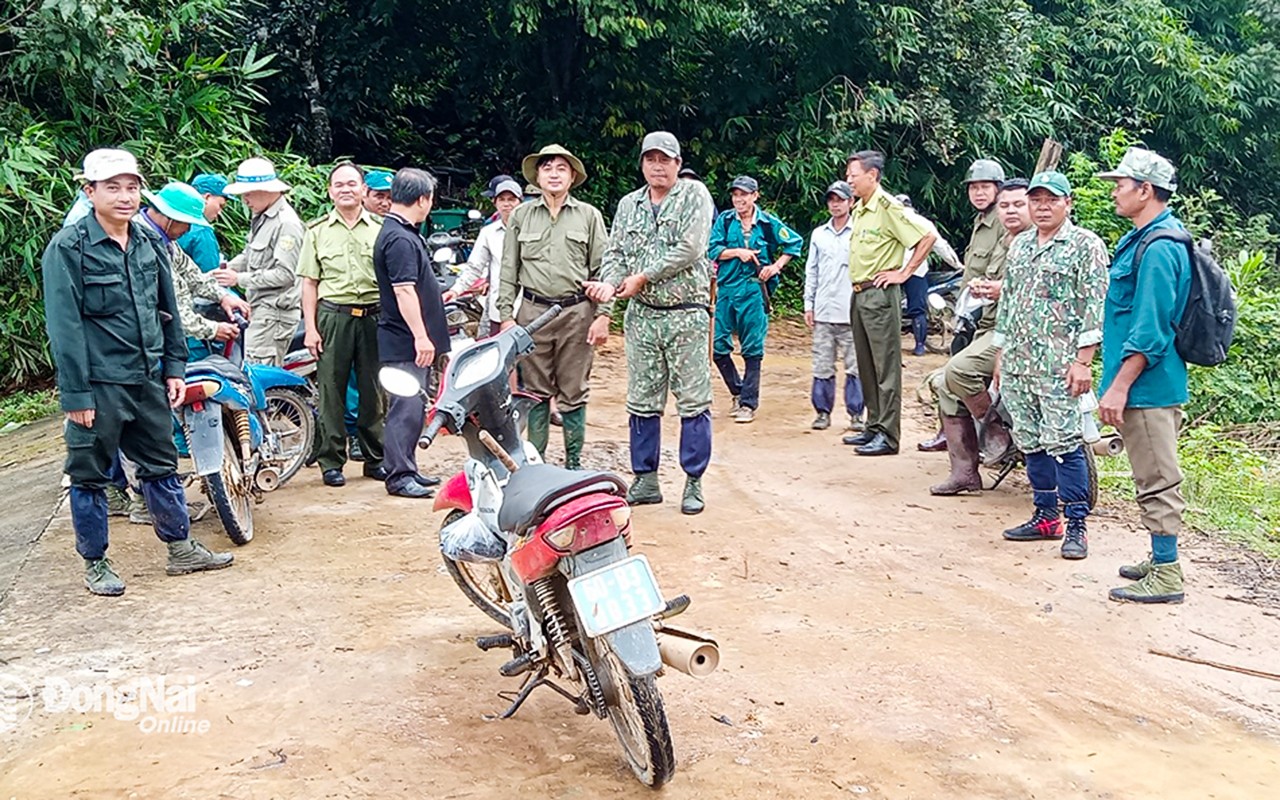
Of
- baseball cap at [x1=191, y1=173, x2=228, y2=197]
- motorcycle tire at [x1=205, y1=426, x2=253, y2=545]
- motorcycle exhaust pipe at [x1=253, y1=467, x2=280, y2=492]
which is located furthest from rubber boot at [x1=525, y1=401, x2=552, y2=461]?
baseball cap at [x1=191, y1=173, x2=228, y2=197]

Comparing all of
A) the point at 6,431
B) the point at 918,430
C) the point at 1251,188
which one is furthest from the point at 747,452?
the point at 1251,188

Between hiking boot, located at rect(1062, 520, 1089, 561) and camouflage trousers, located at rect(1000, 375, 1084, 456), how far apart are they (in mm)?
352

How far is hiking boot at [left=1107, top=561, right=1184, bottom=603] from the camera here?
488 centimetres

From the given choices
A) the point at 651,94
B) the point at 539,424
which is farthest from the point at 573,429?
the point at 651,94

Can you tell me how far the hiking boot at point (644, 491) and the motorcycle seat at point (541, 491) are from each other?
9.17ft

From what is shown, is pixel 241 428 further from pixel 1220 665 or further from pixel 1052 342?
pixel 1220 665

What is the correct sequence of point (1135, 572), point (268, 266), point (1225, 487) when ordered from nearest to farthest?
1. point (1135, 572)
2. point (1225, 487)
3. point (268, 266)

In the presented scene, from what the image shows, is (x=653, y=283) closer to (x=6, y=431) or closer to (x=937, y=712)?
(x=937, y=712)

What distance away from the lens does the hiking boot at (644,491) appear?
20.7 feet

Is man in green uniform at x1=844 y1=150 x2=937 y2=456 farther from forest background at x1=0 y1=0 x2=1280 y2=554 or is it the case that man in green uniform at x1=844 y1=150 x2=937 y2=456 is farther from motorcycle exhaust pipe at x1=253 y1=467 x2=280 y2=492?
motorcycle exhaust pipe at x1=253 y1=467 x2=280 y2=492

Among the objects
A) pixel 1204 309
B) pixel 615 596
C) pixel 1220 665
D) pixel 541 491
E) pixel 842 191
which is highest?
pixel 842 191

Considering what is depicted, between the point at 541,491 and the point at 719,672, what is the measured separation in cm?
118

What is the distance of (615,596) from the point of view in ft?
10.4

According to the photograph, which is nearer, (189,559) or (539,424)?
(189,559)
